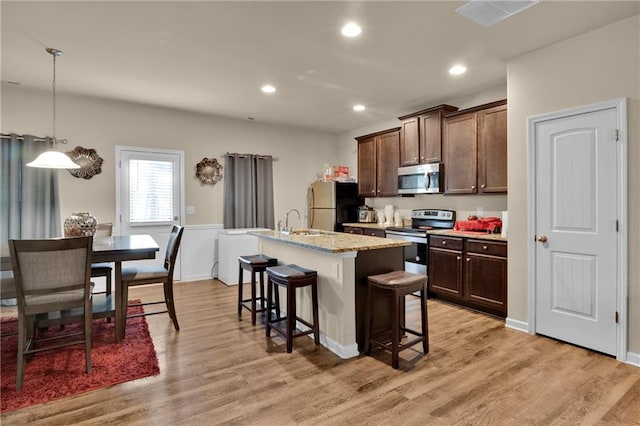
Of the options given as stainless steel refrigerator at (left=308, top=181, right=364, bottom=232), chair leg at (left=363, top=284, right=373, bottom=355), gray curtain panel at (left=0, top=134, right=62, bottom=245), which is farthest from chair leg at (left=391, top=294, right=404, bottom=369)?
gray curtain panel at (left=0, top=134, right=62, bottom=245)

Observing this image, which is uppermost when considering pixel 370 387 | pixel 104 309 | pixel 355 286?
pixel 355 286

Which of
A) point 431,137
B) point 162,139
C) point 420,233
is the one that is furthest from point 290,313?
point 162,139

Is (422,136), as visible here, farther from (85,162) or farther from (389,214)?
(85,162)

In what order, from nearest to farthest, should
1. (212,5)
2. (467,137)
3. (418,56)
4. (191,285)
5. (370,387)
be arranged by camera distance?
(370,387)
(212,5)
(418,56)
(467,137)
(191,285)

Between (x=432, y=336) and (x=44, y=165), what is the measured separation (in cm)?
405

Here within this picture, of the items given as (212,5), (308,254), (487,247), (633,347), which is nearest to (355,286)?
(308,254)

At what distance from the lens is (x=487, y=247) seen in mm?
3795

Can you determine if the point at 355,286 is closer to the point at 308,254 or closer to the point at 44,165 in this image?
the point at 308,254

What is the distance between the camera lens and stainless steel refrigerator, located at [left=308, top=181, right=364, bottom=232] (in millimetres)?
6180

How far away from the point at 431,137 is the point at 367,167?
1.48 meters

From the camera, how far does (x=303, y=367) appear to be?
2650mm

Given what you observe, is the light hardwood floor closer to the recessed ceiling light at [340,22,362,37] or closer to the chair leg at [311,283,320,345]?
the chair leg at [311,283,320,345]

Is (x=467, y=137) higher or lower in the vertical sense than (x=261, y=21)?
lower

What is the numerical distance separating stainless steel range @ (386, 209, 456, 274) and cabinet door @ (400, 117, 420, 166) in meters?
0.80
